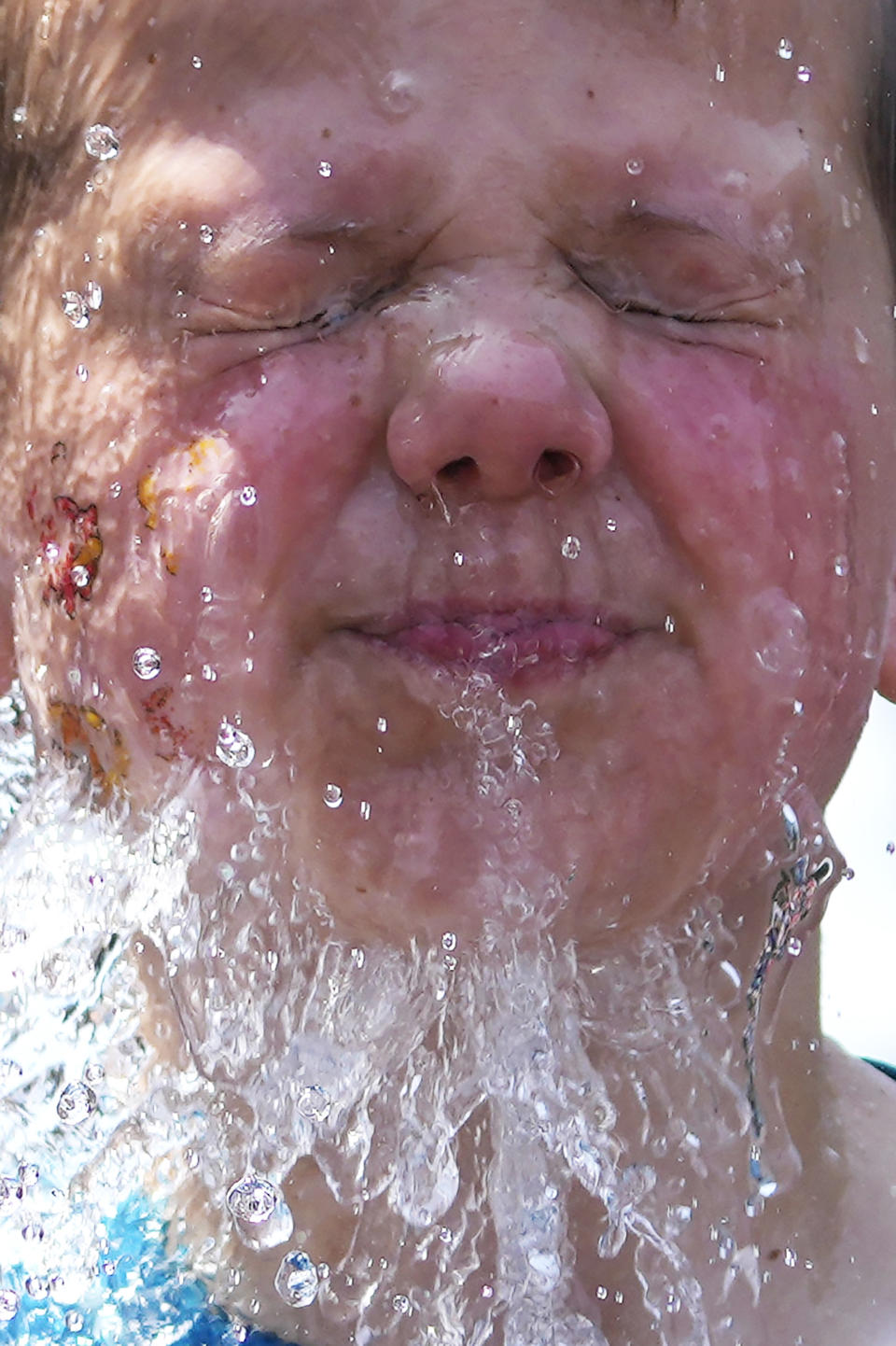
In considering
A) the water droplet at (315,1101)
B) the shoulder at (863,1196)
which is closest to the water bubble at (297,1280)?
the water droplet at (315,1101)

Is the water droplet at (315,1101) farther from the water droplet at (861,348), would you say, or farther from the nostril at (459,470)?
the water droplet at (861,348)

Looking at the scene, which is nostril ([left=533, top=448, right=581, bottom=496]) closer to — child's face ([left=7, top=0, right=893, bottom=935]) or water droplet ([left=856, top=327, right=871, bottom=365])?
child's face ([left=7, top=0, right=893, bottom=935])

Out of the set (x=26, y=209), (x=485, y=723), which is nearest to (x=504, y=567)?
(x=485, y=723)

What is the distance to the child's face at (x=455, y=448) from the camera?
91cm

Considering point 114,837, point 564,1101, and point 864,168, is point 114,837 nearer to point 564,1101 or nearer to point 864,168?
point 564,1101

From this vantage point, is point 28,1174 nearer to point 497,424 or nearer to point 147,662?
point 147,662

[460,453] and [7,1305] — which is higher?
[460,453]

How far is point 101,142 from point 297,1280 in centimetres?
78

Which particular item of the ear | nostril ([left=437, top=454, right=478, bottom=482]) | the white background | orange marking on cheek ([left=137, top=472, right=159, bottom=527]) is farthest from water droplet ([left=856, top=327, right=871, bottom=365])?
the white background

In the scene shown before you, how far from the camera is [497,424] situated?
0.88 meters

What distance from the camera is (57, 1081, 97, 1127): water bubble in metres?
1.14

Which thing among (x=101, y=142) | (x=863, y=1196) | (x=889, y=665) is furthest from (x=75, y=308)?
(x=863, y=1196)

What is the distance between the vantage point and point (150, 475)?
95 cm

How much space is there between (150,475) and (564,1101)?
1.64ft
